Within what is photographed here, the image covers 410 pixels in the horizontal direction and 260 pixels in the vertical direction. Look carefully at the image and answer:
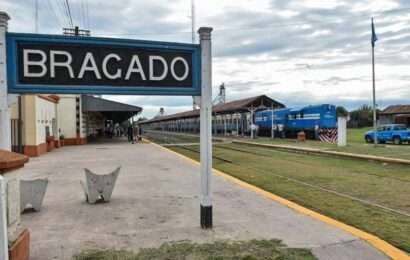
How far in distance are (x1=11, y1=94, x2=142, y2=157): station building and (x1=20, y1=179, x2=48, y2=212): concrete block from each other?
43.9 ft

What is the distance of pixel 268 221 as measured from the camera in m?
6.41

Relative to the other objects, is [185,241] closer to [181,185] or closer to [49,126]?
[181,185]

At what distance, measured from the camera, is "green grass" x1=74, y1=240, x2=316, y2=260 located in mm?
4676

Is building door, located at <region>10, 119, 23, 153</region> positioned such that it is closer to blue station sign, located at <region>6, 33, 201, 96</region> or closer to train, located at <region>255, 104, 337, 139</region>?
blue station sign, located at <region>6, 33, 201, 96</region>

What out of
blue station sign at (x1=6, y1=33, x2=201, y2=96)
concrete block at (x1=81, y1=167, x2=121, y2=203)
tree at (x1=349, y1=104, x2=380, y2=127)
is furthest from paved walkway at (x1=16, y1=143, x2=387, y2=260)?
tree at (x1=349, y1=104, x2=380, y2=127)

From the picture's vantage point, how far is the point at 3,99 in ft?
16.1

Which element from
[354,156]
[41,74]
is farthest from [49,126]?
[41,74]

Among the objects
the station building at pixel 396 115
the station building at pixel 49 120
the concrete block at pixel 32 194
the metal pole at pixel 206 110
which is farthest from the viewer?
the station building at pixel 396 115

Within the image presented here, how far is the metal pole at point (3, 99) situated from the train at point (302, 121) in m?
31.9

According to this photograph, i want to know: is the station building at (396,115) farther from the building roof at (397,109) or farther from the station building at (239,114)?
the station building at (239,114)

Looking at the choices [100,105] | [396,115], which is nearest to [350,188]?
[100,105]

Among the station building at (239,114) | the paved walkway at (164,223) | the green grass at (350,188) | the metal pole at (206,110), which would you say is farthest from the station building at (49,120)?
the metal pole at (206,110)

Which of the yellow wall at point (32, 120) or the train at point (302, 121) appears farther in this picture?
the train at point (302, 121)

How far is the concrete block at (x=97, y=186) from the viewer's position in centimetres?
793
